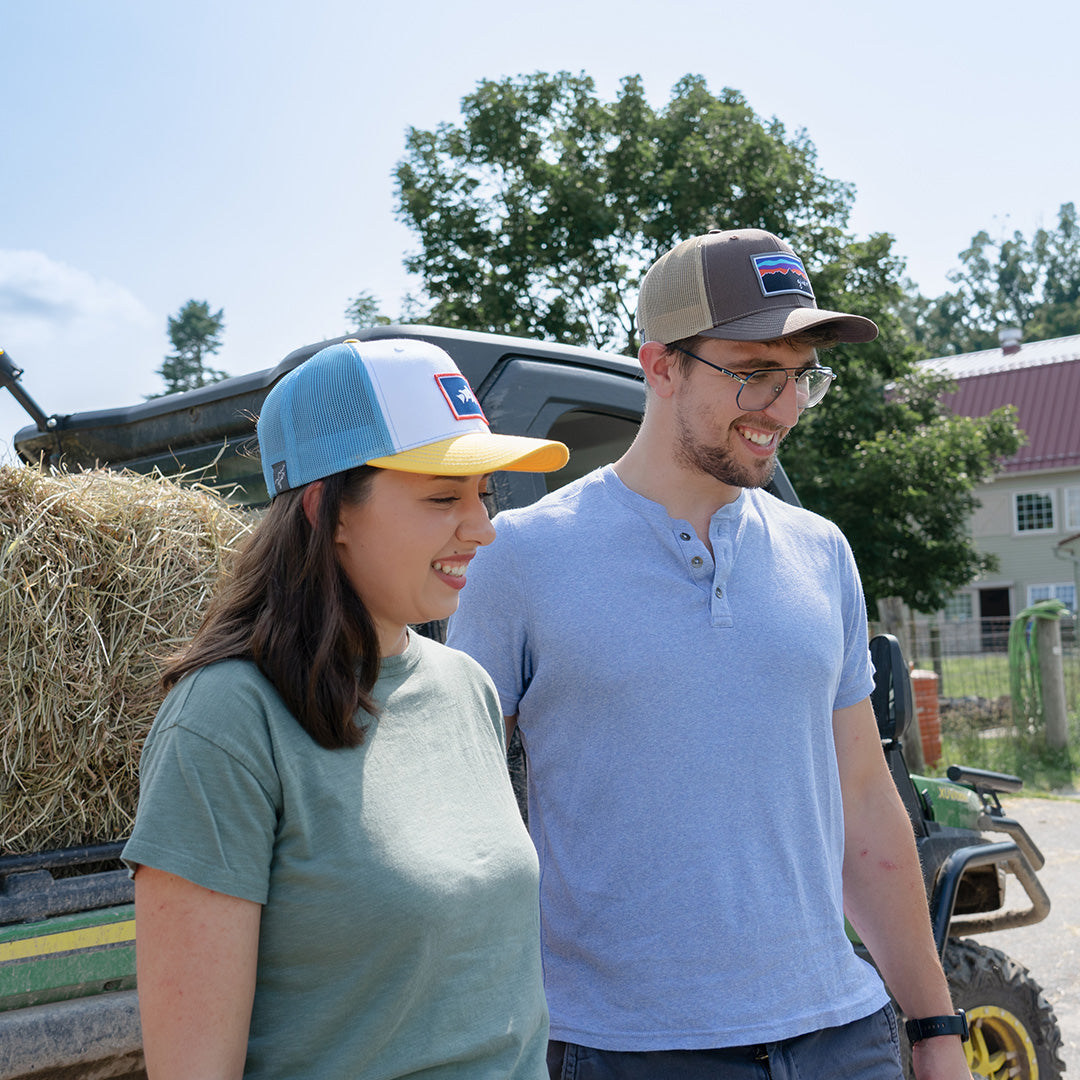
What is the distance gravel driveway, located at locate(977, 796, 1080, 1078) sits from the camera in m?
5.30

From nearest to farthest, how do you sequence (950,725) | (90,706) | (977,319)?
(90,706) → (950,725) → (977,319)

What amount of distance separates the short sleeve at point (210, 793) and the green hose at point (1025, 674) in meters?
11.0

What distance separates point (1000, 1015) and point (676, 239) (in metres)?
13.3

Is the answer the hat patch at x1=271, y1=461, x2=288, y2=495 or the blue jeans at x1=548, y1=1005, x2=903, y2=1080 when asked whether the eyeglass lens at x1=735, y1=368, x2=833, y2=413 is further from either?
the blue jeans at x1=548, y1=1005, x2=903, y2=1080

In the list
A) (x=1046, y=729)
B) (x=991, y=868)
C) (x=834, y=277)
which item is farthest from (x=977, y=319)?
(x=991, y=868)

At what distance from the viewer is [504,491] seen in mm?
2691

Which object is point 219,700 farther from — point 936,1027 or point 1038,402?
point 1038,402

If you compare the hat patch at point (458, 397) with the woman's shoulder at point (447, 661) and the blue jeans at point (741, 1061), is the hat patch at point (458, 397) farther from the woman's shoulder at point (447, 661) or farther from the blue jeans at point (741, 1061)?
the blue jeans at point (741, 1061)

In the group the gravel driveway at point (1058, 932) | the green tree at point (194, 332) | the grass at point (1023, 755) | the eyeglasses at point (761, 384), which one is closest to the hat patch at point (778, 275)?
the eyeglasses at point (761, 384)

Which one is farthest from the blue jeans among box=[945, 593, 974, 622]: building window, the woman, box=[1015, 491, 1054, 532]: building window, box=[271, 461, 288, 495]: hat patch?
box=[945, 593, 974, 622]: building window

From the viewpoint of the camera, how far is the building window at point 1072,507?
36.6 m

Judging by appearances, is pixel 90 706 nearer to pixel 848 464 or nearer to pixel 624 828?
pixel 624 828

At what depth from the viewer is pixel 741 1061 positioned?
5.82 feet

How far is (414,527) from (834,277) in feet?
48.2
